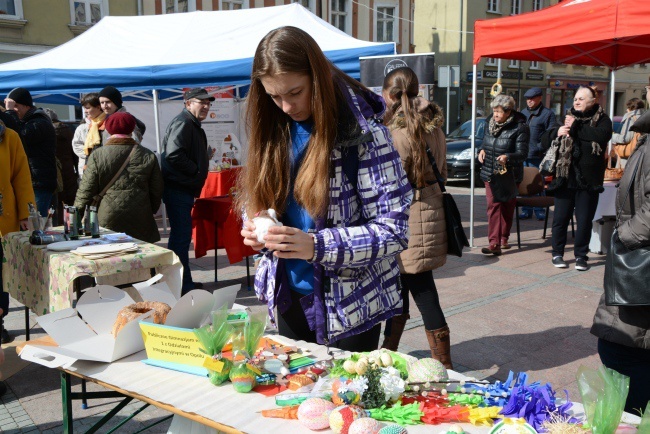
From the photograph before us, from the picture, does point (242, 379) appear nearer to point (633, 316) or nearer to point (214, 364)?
point (214, 364)

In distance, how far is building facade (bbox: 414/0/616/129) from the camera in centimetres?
2661

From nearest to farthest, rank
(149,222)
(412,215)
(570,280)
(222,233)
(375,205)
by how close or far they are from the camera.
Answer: (375,205) → (412,215) → (149,222) → (570,280) → (222,233)

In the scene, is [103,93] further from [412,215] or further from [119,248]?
[412,215]

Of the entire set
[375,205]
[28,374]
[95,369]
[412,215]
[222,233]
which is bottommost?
[28,374]

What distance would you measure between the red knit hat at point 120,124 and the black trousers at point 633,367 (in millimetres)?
3825

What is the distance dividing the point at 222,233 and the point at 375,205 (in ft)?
14.7

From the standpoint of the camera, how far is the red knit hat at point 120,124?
4.66m

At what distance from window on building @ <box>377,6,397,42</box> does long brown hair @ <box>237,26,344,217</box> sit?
2465 cm

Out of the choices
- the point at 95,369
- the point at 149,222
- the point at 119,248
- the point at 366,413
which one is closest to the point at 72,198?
the point at 149,222

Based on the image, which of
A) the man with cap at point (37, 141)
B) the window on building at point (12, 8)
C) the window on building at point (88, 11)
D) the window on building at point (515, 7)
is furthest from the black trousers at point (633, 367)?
the window on building at point (515, 7)

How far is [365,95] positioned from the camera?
1906mm

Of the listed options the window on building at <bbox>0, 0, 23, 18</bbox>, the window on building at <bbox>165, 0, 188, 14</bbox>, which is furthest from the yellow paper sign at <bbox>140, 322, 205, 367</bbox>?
the window on building at <bbox>165, 0, 188, 14</bbox>

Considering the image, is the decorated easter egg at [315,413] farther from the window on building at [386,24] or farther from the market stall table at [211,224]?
the window on building at [386,24]

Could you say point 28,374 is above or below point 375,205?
below
